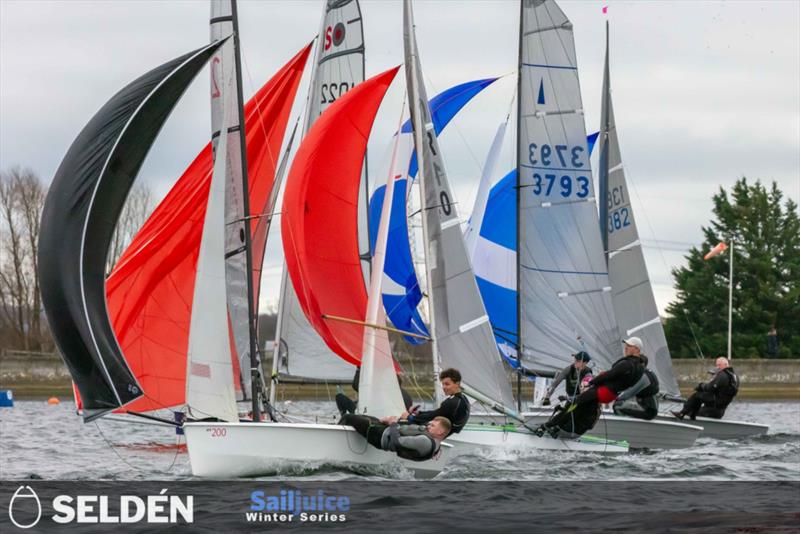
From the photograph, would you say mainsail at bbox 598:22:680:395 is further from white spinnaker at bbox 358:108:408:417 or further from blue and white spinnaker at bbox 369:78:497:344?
white spinnaker at bbox 358:108:408:417

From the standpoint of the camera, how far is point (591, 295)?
86.8ft

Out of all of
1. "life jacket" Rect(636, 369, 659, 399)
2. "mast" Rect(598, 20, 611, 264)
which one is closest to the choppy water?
"life jacket" Rect(636, 369, 659, 399)

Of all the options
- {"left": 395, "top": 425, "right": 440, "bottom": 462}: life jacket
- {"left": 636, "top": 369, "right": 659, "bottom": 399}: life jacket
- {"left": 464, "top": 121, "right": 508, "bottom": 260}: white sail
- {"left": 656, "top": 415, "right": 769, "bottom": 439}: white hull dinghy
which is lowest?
{"left": 656, "top": 415, "right": 769, "bottom": 439}: white hull dinghy

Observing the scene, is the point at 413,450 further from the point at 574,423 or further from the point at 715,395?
the point at 715,395

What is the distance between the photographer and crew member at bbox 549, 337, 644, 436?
2028 centimetres

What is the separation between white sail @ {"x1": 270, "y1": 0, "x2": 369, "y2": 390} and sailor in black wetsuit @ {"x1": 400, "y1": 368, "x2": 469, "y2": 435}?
494 cm

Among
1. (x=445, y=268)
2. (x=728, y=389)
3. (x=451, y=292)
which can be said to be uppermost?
(x=445, y=268)

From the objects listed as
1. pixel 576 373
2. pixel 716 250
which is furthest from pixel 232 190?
pixel 716 250

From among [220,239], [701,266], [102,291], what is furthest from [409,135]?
[701,266]

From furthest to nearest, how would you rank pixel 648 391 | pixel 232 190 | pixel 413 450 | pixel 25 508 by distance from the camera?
pixel 648 391, pixel 232 190, pixel 413 450, pixel 25 508

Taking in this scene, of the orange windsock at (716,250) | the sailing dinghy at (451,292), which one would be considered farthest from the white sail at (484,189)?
the orange windsock at (716,250)

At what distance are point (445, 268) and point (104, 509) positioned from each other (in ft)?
26.4

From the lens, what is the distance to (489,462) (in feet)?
65.0

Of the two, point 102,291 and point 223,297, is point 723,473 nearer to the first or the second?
point 223,297
